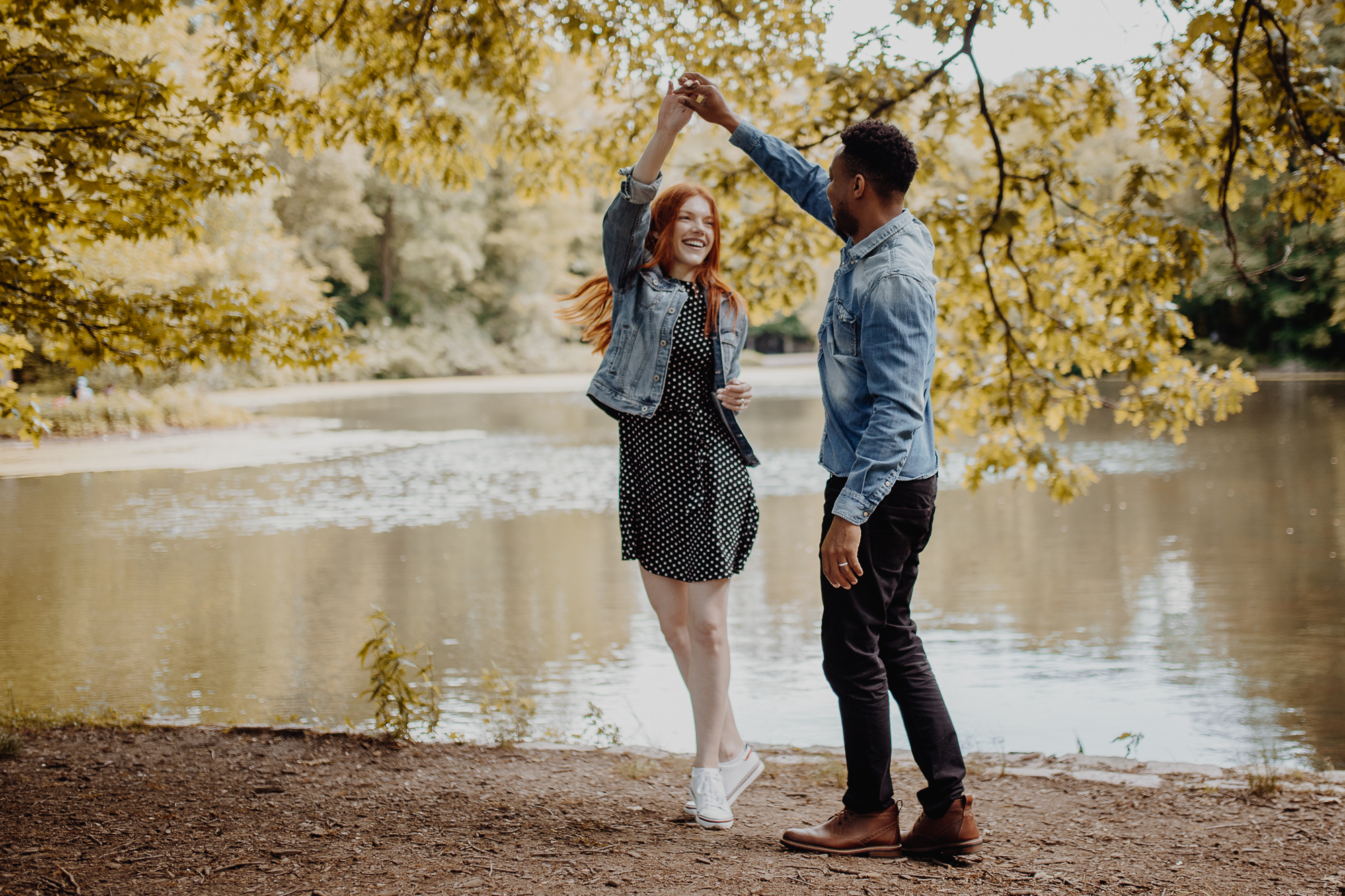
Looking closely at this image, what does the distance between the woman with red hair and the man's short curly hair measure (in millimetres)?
539

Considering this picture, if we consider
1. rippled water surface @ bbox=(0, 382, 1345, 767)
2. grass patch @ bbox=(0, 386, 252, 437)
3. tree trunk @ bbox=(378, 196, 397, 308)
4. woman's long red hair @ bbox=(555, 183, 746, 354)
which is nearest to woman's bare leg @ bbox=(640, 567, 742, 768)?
woman's long red hair @ bbox=(555, 183, 746, 354)

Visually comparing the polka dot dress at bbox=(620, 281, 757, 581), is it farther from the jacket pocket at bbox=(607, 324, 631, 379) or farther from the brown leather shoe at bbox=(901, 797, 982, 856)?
the brown leather shoe at bbox=(901, 797, 982, 856)

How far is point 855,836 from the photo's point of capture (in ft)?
9.14

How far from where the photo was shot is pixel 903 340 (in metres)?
2.56

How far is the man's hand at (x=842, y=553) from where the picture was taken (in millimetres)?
2566

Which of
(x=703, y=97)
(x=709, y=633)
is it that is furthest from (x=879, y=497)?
(x=703, y=97)

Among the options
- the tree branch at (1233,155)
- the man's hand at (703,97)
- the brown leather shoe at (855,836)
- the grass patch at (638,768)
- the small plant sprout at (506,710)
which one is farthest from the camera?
the small plant sprout at (506,710)

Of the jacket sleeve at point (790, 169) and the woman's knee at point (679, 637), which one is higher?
the jacket sleeve at point (790, 169)

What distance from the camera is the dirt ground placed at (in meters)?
2.62

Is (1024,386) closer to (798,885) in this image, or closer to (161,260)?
(798,885)

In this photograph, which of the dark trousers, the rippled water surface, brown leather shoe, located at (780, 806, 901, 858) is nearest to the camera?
the dark trousers

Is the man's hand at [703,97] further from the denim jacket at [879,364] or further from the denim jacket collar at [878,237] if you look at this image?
the denim jacket collar at [878,237]

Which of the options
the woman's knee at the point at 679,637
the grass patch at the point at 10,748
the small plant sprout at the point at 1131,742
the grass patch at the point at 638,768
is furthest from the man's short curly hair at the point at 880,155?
the grass patch at the point at 10,748

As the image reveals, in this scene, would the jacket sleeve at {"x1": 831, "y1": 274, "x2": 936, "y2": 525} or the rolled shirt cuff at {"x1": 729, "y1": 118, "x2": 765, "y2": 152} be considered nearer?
the jacket sleeve at {"x1": 831, "y1": 274, "x2": 936, "y2": 525}
